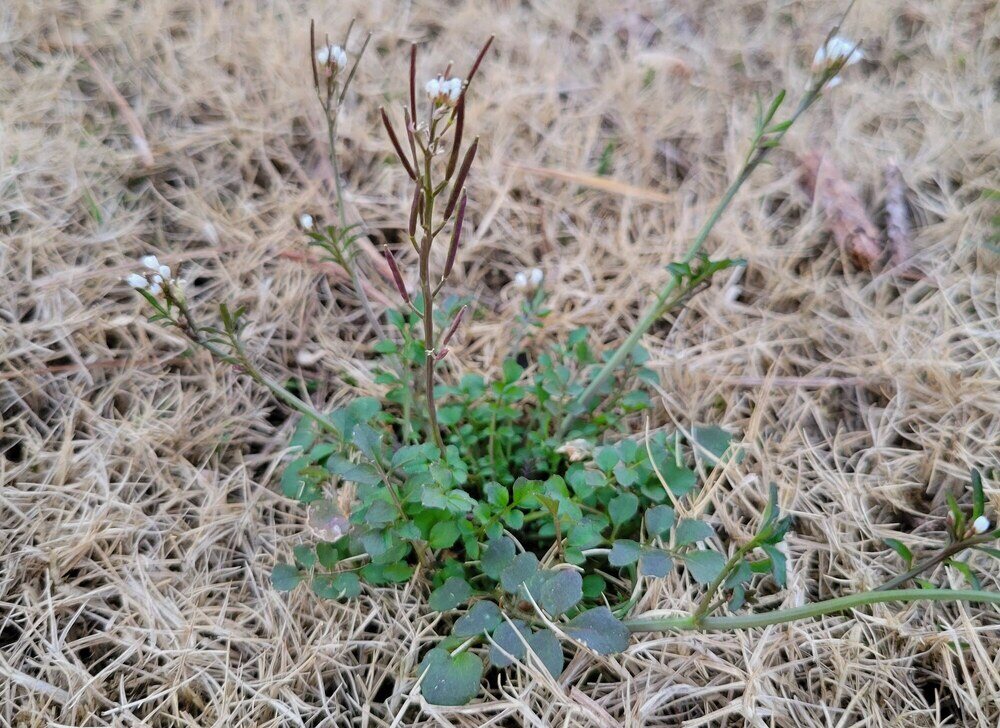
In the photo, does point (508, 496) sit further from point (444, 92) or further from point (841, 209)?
point (841, 209)

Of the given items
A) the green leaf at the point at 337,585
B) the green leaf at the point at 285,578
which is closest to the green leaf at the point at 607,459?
the green leaf at the point at 337,585

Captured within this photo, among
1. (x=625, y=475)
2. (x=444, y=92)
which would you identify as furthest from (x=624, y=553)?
(x=444, y=92)

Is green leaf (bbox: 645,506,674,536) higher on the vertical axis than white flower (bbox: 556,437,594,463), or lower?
higher

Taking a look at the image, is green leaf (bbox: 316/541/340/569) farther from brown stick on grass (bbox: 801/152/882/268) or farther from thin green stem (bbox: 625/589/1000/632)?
brown stick on grass (bbox: 801/152/882/268)

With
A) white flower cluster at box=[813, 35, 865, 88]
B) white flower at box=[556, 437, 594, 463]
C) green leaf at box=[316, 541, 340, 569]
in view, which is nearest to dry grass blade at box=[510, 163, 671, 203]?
white flower cluster at box=[813, 35, 865, 88]

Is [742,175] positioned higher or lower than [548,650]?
higher

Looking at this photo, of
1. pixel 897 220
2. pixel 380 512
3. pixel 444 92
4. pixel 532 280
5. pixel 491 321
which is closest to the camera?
pixel 444 92

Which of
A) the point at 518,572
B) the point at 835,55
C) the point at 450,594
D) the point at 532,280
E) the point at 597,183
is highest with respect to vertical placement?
the point at 835,55
